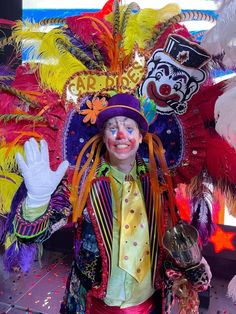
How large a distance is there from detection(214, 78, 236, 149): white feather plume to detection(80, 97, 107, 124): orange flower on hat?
417mm

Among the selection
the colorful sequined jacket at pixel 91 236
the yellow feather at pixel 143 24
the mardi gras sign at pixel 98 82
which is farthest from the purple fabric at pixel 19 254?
the yellow feather at pixel 143 24

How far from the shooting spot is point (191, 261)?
1151 millimetres

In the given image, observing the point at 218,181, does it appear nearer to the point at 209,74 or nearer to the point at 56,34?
the point at 209,74

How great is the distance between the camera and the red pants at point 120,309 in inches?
49.4

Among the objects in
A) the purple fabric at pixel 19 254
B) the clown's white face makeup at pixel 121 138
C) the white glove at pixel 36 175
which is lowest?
the purple fabric at pixel 19 254

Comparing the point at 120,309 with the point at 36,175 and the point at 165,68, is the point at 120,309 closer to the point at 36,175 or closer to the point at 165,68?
the point at 36,175

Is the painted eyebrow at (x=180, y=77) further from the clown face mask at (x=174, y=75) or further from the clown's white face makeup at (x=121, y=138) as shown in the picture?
the clown's white face makeup at (x=121, y=138)

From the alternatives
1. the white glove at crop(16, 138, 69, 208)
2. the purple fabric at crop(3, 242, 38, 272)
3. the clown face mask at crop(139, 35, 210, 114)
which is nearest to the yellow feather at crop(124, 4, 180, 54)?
the clown face mask at crop(139, 35, 210, 114)

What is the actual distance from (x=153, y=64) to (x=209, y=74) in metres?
0.19

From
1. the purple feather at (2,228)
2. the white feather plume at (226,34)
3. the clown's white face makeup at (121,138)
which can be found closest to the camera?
the white feather plume at (226,34)

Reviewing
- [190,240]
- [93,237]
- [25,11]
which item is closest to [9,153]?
[93,237]

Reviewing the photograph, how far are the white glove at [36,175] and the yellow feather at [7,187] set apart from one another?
0.97ft

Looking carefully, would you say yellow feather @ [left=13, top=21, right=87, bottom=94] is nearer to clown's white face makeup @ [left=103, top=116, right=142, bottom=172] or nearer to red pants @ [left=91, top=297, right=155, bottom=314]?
clown's white face makeup @ [left=103, top=116, right=142, bottom=172]

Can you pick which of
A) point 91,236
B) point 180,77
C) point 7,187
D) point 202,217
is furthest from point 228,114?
point 7,187
